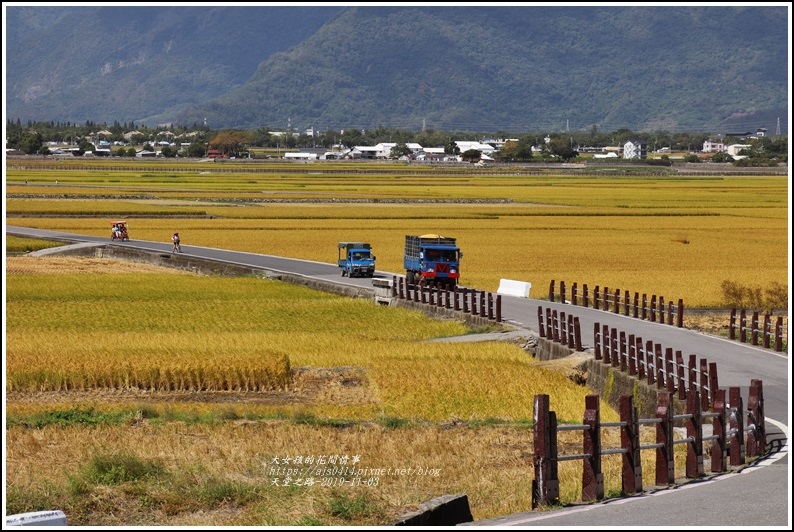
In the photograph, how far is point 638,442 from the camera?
63.0 feet

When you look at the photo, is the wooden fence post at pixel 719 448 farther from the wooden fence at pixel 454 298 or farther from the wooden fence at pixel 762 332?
the wooden fence at pixel 454 298

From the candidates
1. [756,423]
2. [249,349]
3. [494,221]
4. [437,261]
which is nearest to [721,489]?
[756,423]

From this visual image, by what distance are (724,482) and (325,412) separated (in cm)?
1148

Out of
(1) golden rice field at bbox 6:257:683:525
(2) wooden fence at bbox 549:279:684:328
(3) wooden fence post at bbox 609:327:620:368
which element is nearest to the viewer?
(1) golden rice field at bbox 6:257:683:525

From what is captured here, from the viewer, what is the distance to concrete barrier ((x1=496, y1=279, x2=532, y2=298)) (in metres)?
56.6

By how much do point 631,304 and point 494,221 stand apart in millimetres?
56186

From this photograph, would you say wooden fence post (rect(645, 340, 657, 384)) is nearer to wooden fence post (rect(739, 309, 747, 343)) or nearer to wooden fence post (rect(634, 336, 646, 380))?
wooden fence post (rect(634, 336, 646, 380))

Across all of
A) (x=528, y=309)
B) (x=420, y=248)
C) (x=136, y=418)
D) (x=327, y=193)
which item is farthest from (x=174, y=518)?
(x=327, y=193)

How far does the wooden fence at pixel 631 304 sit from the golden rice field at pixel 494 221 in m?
2.82

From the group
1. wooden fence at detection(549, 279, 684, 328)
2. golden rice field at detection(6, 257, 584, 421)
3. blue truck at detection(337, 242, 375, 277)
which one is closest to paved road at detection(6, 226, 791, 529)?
wooden fence at detection(549, 279, 684, 328)

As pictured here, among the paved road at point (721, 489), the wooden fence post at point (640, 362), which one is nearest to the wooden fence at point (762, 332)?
the paved road at point (721, 489)

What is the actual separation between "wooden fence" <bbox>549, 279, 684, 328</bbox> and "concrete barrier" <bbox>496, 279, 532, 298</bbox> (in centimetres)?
124

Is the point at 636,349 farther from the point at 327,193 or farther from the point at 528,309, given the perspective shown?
the point at 327,193

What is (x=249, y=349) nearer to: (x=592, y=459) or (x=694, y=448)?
(x=694, y=448)
